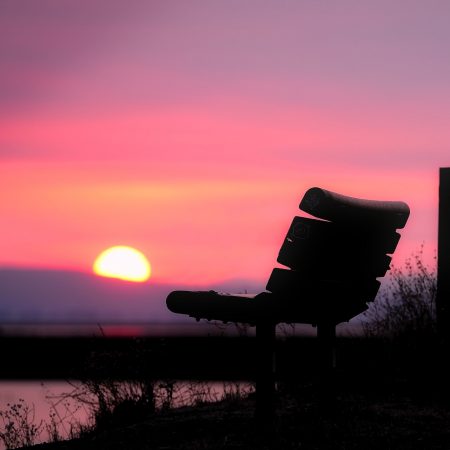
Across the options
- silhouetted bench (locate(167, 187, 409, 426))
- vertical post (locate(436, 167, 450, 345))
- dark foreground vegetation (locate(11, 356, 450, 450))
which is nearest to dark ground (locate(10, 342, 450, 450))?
dark foreground vegetation (locate(11, 356, 450, 450))

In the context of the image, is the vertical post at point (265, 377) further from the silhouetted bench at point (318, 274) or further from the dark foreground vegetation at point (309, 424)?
the dark foreground vegetation at point (309, 424)

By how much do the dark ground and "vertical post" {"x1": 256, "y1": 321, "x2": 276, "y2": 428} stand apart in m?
0.09

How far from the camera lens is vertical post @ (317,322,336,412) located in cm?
800

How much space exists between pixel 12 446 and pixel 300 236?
4018 millimetres

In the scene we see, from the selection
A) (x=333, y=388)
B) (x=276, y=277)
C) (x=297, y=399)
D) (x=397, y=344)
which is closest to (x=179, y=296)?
(x=276, y=277)

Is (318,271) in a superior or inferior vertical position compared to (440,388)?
superior

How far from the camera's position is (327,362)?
8.00 metres

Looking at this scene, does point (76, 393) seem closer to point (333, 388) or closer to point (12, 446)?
point (12, 446)

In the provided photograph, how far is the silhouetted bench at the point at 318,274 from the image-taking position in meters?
7.11

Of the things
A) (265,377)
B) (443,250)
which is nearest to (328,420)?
(265,377)

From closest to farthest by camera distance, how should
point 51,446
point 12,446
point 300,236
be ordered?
point 300,236 < point 51,446 < point 12,446

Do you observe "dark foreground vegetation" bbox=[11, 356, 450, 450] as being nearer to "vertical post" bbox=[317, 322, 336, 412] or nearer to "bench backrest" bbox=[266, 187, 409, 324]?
"vertical post" bbox=[317, 322, 336, 412]

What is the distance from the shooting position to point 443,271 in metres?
11.2

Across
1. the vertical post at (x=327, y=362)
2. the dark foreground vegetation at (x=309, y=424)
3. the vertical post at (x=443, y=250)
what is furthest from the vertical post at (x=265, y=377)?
the vertical post at (x=443, y=250)
